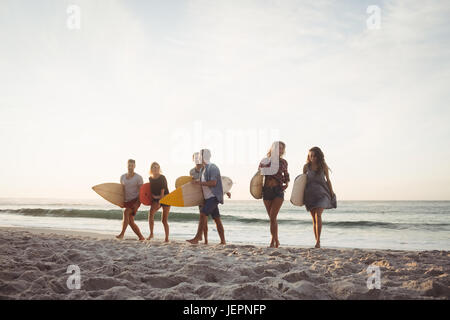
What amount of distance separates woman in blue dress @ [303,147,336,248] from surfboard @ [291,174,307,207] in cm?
13

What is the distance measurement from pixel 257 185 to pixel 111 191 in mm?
3436

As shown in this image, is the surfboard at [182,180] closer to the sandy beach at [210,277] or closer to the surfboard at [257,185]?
the surfboard at [257,185]

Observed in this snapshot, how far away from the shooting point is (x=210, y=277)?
3248mm

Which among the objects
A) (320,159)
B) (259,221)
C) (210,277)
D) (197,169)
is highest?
(320,159)

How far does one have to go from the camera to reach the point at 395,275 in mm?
3426

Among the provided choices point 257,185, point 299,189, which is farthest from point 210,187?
point 299,189

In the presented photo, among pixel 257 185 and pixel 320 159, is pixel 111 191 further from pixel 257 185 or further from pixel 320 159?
pixel 320 159

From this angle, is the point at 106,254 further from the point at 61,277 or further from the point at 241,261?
the point at 241,261

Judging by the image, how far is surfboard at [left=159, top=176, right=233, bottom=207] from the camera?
6.15 metres

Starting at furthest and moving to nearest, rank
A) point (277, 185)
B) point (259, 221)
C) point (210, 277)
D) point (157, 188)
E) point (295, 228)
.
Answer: point (259, 221) < point (295, 228) < point (157, 188) < point (277, 185) < point (210, 277)

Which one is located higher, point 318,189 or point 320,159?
point 320,159

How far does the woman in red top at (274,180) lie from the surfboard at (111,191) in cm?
345

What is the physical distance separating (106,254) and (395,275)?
11.8 ft

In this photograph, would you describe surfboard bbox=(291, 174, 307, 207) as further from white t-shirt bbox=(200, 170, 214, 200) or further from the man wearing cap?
the man wearing cap
